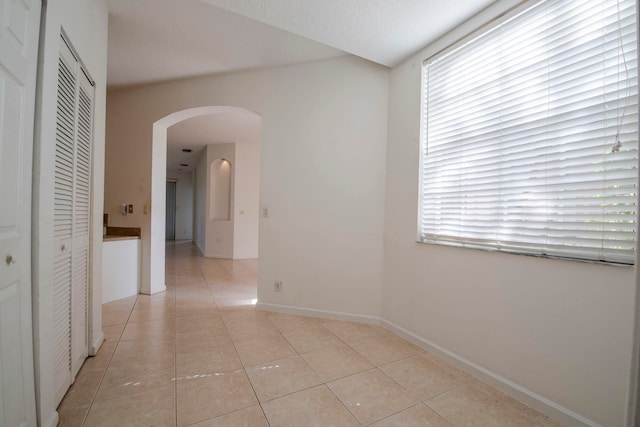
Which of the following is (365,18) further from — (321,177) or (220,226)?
(220,226)

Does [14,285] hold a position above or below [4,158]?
below

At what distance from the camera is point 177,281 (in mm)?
4344

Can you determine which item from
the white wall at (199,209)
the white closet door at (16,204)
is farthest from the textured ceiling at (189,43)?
the white wall at (199,209)

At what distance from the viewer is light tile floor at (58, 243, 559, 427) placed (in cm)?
143

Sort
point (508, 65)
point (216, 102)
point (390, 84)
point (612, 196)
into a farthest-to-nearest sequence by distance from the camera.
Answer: point (216, 102) < point (390, 84) < point (508, 65) < point (612, 196)

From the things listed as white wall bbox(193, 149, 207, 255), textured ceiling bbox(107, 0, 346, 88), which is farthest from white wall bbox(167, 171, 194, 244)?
textured ceiling bbox(107, 0, 346, 88)

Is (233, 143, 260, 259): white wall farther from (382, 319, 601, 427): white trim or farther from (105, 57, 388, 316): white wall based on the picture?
(382, 319, 601, 427): white trim

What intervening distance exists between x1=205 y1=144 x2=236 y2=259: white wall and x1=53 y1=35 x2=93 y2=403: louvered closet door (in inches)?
185

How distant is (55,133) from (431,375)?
266 cm

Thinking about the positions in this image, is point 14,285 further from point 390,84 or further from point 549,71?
point 390,84

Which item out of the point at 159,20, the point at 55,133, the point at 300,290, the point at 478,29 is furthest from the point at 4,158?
the point at 478,29

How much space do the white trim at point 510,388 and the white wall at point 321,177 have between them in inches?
26.6

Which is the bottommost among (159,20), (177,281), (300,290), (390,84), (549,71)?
(177,281)

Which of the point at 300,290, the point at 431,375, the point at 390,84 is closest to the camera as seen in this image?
the point at 431,375
